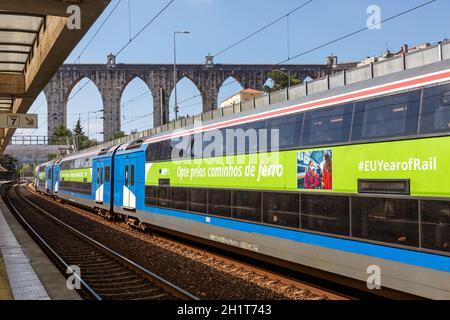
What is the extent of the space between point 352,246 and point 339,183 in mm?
1078

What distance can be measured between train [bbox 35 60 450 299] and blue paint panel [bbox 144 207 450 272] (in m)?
0.02

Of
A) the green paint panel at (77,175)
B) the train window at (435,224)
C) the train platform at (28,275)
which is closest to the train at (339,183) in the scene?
the train window at (435,224)

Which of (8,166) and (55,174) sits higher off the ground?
(8,166)

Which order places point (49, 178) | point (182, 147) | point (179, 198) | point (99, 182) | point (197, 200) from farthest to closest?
point (49, 178) < point (99, 182) < point (179, 198) < point (182, 147) < point (197, 200)

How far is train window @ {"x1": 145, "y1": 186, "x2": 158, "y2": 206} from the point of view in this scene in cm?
1623

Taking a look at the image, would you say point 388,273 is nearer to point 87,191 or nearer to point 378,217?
point 378,217

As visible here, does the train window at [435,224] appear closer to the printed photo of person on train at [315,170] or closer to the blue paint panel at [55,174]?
the printed photo of person on train at [315,170]

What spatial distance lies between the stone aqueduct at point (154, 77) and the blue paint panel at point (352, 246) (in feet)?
320

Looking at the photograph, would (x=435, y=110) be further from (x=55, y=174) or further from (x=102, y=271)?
(x=55, y=174)

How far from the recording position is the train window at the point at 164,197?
49.9 ft

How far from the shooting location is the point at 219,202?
40.0ft

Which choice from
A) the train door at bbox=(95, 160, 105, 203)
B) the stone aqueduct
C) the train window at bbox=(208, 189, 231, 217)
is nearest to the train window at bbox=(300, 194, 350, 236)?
the train window at bbox=(208, 189, 231, 217)

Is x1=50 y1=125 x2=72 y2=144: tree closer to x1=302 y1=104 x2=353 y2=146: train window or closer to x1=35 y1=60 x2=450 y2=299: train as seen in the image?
x1=35 y1=60 x2=450 y2=299: train
